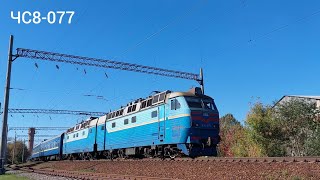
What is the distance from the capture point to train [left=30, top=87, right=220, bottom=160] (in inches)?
776

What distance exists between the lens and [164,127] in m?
21.1

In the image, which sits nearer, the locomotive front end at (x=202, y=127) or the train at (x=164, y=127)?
the locomotive front end at (x=202, y=127)

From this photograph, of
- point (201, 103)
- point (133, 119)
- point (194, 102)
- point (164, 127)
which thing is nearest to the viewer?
point (194, 102)

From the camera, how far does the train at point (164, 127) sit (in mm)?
19703

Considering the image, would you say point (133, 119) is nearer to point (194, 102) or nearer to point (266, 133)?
point (194, 102)

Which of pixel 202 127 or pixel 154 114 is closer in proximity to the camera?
pixel 202 127

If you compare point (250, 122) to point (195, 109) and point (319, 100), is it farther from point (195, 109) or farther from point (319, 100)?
point (195, 109)

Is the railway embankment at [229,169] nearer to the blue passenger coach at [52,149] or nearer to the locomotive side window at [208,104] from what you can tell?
the locomotive side window at [208,104]

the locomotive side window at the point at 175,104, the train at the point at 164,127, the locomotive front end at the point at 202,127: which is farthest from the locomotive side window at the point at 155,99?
the locomotive front end at the point at 202,127

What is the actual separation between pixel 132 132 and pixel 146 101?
284 cm

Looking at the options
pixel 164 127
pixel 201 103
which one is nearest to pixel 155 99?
pixel 164 127

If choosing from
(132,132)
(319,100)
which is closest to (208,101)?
(132,132)

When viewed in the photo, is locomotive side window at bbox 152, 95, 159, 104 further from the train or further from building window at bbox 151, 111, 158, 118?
building window at bbox 151, 111, 158, 118

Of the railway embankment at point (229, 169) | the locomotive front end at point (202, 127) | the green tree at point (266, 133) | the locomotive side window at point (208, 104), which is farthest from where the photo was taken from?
the green tree at point (266, 133)
